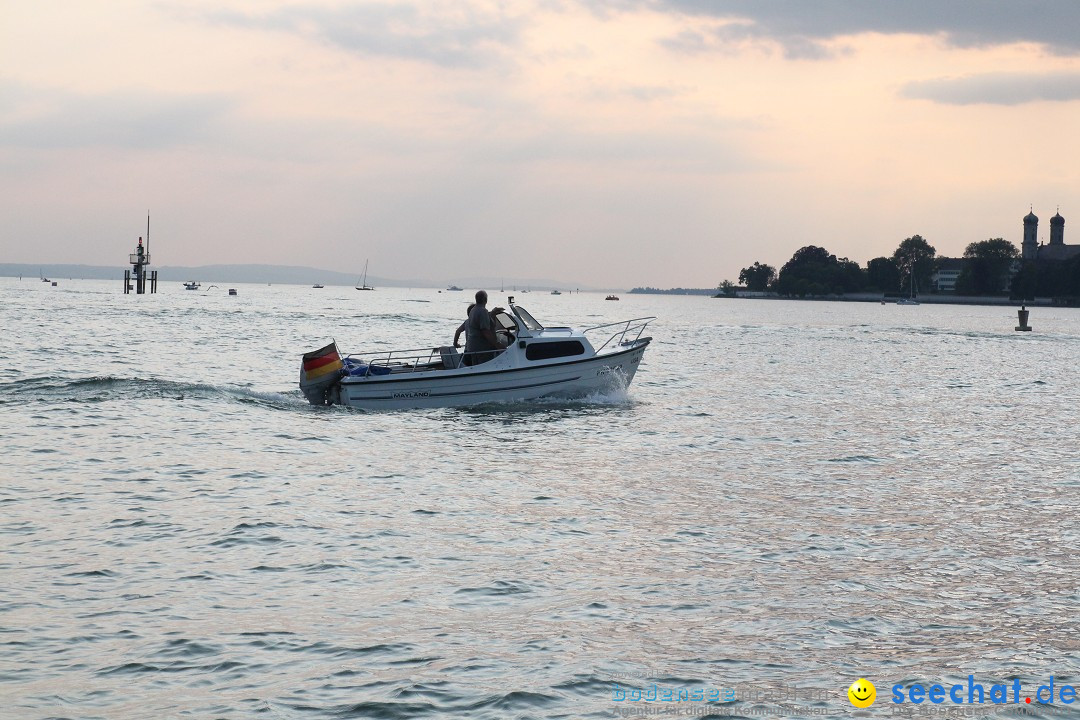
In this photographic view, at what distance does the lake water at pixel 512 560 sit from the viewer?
27.5 feet

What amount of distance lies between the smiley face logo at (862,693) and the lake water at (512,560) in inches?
4.2

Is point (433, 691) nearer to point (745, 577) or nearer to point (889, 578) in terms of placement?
point (745, 577)

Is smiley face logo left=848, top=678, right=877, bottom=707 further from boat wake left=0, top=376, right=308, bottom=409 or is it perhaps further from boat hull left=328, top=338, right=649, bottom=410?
boat wake left=0, top=376, right=308, bottom=409

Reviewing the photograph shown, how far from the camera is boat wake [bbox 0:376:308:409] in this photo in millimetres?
26734

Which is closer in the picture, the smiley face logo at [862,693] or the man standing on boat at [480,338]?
the smiley face logo at [862,693]

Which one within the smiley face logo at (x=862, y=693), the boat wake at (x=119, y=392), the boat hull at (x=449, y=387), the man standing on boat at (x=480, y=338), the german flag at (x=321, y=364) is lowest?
the smiley face logo at (x=862, y=693)

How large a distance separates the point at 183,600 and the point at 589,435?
526 inches

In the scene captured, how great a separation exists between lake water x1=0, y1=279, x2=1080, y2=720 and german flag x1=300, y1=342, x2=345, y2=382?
99 cm

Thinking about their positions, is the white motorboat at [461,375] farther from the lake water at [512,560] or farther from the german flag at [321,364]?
Answer: the lake water at [512,560]

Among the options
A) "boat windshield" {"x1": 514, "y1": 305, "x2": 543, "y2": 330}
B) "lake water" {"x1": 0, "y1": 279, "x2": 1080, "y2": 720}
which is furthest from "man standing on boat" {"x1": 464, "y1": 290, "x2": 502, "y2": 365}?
"lake water" {"x1": 0, "y1": 279, "x2": 1080, "y2": 720}

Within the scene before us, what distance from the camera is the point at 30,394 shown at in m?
26.9

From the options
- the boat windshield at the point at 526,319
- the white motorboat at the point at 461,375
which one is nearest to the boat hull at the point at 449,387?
the white motorboat at the point at 461,375

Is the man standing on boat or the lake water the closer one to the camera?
the lake water

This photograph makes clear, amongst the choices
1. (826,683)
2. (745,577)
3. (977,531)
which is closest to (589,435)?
(977,531)
